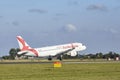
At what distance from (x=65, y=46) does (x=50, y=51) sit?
506 cm

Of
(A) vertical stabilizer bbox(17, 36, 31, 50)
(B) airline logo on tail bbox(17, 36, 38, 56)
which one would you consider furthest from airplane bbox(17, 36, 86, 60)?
(A) vertical stabilizer bbox(17, 36, 31, 50)

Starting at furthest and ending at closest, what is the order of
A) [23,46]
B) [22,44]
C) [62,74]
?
1. [22,44]
2. [23,46]
3. [62,74]

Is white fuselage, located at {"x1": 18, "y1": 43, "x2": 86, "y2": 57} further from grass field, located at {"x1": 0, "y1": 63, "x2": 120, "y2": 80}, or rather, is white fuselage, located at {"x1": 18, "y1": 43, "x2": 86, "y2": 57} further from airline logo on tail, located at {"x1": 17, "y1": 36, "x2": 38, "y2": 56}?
grass field, located at {"x1": 0, "y1": 63, "x2": 120, "y2": 80}

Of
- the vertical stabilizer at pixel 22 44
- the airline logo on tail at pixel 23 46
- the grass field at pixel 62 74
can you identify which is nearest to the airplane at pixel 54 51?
the airline logo on tail at pixel 23 46

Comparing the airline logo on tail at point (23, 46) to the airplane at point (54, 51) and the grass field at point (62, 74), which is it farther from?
the grass field at point (62, 74)

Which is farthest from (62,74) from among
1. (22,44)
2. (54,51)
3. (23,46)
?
(22,44)

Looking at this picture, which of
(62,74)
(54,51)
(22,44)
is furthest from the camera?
(22,44)

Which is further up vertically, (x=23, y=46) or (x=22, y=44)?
(x=22, y=44)

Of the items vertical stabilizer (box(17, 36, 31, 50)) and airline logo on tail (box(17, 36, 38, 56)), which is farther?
vertical stabilizer (box(17, 36, 31, 50))

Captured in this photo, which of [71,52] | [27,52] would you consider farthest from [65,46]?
[27,52]

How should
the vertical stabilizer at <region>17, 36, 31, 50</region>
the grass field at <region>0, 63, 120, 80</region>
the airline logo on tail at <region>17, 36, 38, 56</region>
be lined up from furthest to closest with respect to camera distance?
1. the vertical stabilizer at <region>17, 36, 31, 50</region>
2. the airline logo on tail at <region>17, 36, 38, 56</region>
3. the grass field at <region>0, 63, 120, 80</region>

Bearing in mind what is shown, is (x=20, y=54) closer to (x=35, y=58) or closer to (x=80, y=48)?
(x=35, y=58)

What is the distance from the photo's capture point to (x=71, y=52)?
144 metres

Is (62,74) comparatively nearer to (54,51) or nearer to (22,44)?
(54,51)
